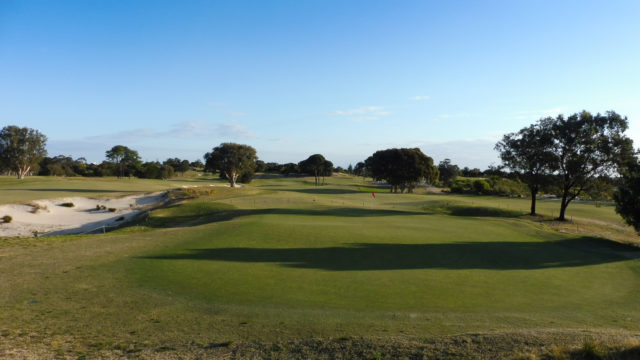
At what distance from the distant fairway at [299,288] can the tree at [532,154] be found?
62.7 feet

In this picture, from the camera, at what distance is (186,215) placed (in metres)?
42.3

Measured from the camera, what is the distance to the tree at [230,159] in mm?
83938

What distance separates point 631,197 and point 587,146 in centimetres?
1748

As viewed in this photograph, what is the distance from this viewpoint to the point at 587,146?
138ft

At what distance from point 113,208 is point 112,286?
46.3 m

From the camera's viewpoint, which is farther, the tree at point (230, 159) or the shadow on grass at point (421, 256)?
the tree at point (230, 159)

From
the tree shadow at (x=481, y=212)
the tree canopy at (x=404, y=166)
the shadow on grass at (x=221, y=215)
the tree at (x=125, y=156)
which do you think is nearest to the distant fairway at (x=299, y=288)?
the shadow on grass at (x=221, y=215)

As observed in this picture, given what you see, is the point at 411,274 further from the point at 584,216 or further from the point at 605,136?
the point at 584,216

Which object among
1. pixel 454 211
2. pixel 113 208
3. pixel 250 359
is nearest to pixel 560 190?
pixel 454 211

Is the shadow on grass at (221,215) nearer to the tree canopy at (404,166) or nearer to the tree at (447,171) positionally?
the tree canopy at (404,166)

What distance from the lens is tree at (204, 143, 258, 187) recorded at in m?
83.9

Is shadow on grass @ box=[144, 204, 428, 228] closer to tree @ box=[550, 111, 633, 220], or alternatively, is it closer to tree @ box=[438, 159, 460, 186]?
tree @ box=[550, 111, 633, 220]

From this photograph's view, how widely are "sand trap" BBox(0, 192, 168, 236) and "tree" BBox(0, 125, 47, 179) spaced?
185 ft

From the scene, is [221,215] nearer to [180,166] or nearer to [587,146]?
[587,146]
